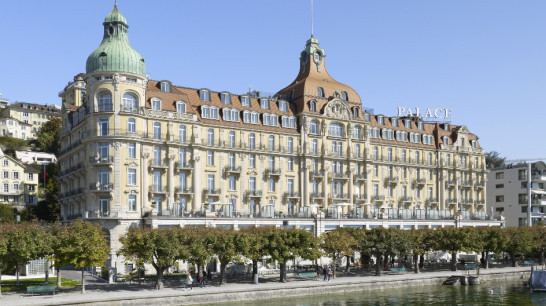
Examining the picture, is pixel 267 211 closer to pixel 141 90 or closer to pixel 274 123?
pixel 274 123

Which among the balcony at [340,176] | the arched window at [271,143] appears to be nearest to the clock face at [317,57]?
the arched window at [271,143]

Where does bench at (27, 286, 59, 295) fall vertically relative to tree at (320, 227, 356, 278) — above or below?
below

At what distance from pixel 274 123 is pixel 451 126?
5179 cm

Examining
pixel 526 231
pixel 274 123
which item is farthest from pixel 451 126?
pixel 274 123

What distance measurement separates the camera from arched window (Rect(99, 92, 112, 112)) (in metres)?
98.2

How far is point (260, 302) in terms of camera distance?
7212 centimetres

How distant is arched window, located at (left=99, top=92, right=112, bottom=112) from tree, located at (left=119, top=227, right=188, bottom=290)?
96.0 ft

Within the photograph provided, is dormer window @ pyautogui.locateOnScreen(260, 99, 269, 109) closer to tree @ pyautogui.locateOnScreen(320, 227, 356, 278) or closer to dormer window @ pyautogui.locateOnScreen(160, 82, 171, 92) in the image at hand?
dormer window @ pyautogui.locateOnScreen(160, 82, 171, 92)

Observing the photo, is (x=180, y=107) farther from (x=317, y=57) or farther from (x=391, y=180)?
Result: (x=391, y=180)

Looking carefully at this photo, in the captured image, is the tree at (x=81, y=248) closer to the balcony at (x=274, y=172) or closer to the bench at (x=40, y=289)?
the bench at (x=40, y=289)

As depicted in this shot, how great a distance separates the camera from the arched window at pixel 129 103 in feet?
324

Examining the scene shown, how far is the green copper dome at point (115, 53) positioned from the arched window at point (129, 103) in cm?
390

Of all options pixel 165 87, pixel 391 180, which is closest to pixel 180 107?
pixel 165 87

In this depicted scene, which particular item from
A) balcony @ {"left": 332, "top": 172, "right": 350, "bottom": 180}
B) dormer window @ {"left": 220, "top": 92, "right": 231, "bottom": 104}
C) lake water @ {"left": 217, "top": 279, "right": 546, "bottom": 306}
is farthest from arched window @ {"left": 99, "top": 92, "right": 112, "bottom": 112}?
balcony @ {"left": 332, "top": 172, "right": 350, "bottom": 180}
